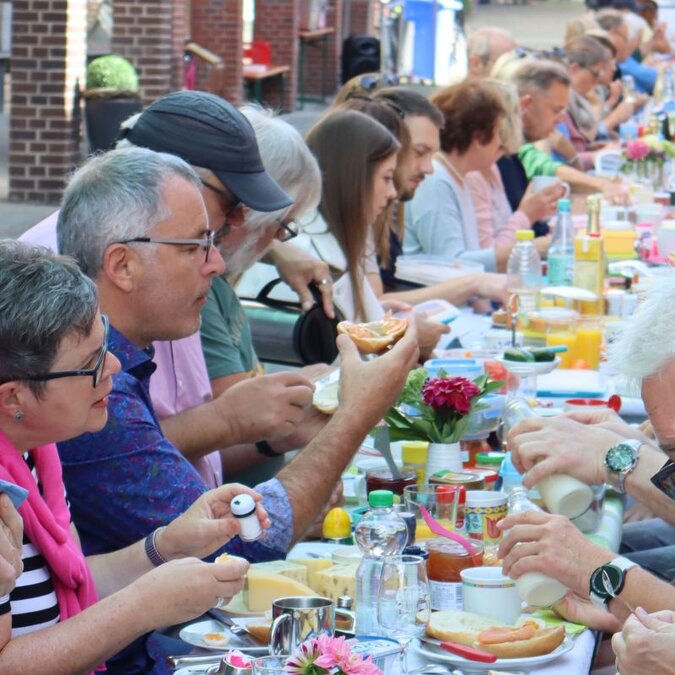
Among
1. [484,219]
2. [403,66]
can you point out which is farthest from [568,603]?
[403,66]

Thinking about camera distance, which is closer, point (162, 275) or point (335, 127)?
point (162, 275)

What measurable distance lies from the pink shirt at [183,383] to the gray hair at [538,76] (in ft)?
18.4

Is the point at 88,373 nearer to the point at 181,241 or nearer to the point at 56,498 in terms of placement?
the point at 56,498

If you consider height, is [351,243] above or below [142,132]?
below

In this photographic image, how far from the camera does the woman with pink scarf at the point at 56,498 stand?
2266 mm

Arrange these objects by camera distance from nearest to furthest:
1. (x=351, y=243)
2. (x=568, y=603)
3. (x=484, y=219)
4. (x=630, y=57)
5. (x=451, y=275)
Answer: (x=568, y=603), (x=351, y=243), (x=451, y=275), (x=484, y=219), (x=630, y=57)

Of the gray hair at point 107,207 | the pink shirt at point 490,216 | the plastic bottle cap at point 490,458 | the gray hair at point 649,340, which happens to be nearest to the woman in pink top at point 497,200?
the pink shirt at point 490,216

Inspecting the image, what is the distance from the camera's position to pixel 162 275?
9.60ft

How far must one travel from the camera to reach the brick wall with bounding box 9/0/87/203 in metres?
12.0

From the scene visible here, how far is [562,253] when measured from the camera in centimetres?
625

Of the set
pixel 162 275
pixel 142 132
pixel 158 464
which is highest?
pixel 142 132

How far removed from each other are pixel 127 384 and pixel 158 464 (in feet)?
0.60

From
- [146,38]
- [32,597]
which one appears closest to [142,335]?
[32,597]

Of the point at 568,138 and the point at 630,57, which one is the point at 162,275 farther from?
the point at 630,57
